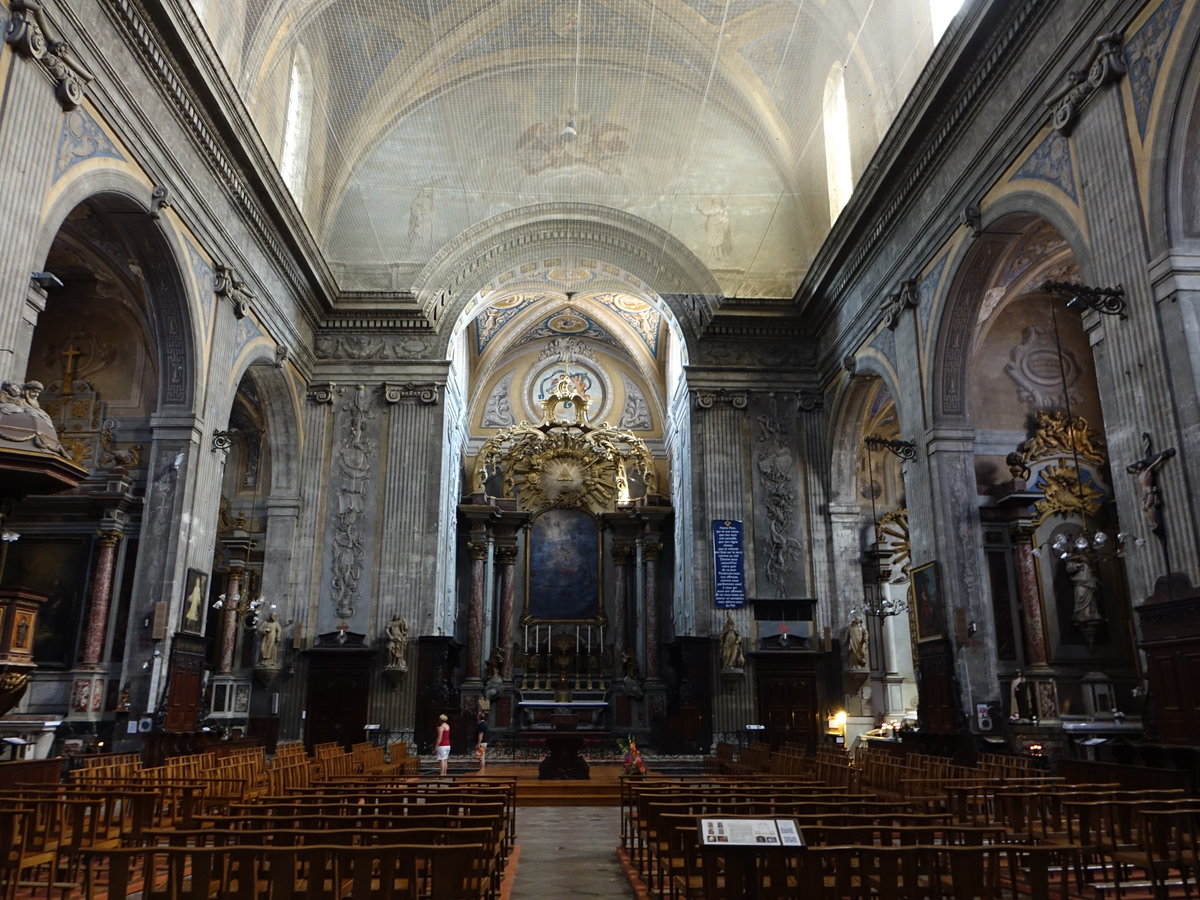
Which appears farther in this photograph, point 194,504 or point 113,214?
point 194,504

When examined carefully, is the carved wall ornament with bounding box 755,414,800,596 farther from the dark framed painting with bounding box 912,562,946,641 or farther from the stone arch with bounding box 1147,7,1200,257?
the stone arch with bounding box 1147,7,1200,257

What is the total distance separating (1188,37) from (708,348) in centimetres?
1345

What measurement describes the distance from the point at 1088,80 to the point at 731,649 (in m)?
12.4

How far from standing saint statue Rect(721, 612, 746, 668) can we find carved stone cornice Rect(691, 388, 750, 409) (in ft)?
16.4

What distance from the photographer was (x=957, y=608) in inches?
531

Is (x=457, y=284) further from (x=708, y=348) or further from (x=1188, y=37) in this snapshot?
(x=1188, y=37)

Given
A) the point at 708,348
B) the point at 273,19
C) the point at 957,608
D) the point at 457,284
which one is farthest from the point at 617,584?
the point at 273,19

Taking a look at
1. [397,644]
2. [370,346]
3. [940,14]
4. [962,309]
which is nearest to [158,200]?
[370,346]

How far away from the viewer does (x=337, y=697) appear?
18.9 meters

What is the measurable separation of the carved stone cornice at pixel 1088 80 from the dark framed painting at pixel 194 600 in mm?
13036

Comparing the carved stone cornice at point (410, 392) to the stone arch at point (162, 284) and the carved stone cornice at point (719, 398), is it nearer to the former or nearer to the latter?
the carved stone cornice at point (719, 398)

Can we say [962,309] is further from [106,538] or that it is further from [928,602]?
[106,538]

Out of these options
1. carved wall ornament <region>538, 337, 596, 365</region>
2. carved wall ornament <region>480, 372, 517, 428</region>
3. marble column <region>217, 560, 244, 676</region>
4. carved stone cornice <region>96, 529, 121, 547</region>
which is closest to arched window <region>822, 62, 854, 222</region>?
carved wall ornament <region>538, 337, 596, 365</region>

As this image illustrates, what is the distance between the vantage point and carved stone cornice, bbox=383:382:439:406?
20856mm
